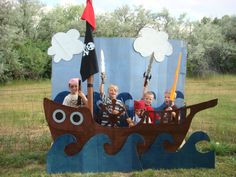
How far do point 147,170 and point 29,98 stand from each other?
9.48 meters

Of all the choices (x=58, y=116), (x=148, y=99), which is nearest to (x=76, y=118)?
(x=58, y=116)

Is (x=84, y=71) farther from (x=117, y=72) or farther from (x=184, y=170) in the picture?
(x=184, y=170)

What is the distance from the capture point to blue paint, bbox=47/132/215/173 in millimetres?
4934

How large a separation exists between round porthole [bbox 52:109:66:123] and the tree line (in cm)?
1657

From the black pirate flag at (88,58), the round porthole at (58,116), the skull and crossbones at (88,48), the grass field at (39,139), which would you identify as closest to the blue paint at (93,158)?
the grass field at (39,139)

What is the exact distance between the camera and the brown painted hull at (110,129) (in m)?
4.92

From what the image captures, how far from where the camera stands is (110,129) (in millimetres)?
5000

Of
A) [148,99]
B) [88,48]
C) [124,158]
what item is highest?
[88,48]

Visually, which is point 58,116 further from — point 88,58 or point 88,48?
point 88,48

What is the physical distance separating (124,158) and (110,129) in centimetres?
45

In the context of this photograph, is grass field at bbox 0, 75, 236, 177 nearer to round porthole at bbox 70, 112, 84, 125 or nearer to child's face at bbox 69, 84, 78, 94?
round porthole at bbox 70, 112, 84, 125

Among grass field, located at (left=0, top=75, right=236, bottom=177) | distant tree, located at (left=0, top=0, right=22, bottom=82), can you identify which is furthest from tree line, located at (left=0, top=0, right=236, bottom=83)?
grass field, located at (left=0, top=75, right=236, bottom=177)

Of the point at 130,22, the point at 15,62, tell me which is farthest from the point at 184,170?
the point at 130,22

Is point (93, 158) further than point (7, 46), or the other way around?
point (7, 46)
